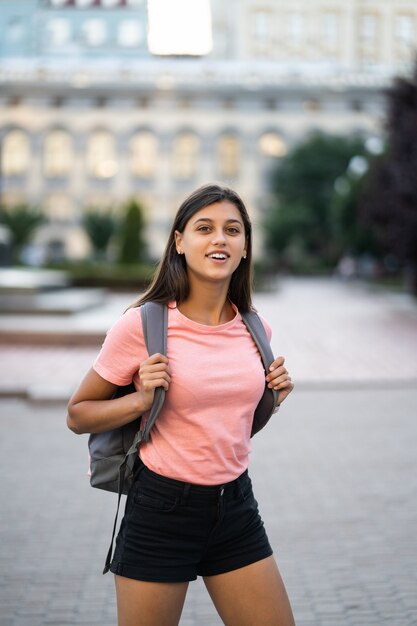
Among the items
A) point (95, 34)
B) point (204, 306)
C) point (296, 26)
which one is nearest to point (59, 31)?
point (95, 34)

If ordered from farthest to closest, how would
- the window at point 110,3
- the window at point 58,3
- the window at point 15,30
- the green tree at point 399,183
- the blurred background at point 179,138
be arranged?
1. the window at point 58,3
2. the window at point 110,3
3. the window at point 15,30
4. the blurred background at point 179,138
5. the green tree at point 399,183

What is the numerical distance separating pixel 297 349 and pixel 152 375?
13464 mm

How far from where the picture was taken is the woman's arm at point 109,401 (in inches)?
102

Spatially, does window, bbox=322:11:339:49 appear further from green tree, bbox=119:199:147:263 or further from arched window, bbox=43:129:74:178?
green tree, bbox=119:199:147:263

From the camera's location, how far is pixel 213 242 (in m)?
2.75

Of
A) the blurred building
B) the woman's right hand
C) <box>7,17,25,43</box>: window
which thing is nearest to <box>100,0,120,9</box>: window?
<box>7,17,25,43</box>: window

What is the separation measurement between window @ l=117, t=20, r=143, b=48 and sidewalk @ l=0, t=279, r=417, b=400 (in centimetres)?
7366

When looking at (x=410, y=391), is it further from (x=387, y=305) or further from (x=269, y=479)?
(x=387, y=305)

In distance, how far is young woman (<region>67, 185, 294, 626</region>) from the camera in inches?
103

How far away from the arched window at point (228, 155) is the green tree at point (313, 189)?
432 cm

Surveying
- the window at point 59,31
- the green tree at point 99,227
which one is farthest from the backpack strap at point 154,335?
the window at point 59,31

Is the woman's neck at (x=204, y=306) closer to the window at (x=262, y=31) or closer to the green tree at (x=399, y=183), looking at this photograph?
the green tree at (x=399, y=183)

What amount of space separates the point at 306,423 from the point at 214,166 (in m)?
67.3

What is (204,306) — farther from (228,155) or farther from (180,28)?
(228,155)
